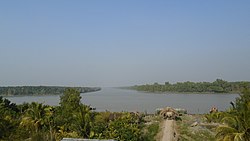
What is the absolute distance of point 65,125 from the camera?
29641 millimetres

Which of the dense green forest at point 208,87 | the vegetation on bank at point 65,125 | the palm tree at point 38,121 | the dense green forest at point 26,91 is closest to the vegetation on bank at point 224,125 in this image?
the vegetation on bank at point 65,125

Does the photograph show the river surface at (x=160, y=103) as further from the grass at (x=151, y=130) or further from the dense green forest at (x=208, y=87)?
the grass at (x=151, y=130)

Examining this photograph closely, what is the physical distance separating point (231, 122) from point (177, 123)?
16353 mm

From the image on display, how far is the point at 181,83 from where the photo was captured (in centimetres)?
14550

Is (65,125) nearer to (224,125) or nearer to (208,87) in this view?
(224,125)

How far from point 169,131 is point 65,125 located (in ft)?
36.9

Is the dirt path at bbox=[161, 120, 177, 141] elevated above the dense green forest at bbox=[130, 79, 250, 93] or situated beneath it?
situated beneath

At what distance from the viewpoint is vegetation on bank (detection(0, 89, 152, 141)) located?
26.4 meters

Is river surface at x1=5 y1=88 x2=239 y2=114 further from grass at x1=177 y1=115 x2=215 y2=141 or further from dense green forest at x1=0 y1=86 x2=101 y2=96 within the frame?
dense green forest at x1=0 y1=86 x2=101 y2=96

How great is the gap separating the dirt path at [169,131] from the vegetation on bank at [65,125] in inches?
96.4

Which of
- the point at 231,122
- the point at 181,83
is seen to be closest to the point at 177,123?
the point at 231,122

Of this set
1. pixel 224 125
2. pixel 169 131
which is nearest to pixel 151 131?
pixel 169 131

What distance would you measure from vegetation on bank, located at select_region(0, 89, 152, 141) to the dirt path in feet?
8.03

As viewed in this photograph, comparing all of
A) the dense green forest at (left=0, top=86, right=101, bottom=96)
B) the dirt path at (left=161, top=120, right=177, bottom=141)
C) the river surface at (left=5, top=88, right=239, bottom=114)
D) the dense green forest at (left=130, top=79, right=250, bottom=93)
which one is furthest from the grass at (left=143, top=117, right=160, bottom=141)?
the dense green forest at (left=0, top=86, right=101, bottom=96)
